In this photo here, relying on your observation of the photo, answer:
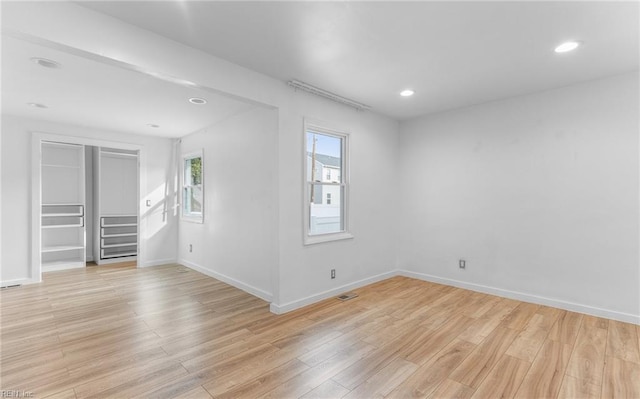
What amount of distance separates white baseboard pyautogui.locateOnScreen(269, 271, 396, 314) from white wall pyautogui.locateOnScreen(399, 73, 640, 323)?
0.73 meters

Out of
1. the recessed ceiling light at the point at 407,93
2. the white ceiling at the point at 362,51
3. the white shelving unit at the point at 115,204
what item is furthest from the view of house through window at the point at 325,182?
the white shelving unit at the point at 115,204

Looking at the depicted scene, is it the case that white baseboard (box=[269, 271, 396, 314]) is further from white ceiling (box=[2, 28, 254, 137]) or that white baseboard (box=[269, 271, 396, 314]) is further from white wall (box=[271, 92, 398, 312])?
white ceiling (box=[2, 28, 254, 137])

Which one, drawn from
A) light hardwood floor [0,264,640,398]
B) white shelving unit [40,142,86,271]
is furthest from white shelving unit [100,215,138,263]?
light hardwood floor [0,264,640,398]

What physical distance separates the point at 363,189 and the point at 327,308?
186cm

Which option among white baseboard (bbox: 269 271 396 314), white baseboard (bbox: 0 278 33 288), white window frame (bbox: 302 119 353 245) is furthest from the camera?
white baseboard (bbox: 0 278 33 288)

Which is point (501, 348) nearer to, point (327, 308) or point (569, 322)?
point (569, 322)

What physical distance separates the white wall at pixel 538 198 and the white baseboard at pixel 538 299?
1cm

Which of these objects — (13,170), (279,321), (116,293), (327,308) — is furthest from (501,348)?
(13,170)

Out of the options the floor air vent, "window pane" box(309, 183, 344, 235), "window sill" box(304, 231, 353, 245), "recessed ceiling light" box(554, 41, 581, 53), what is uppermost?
"recessed ceiling light" box(554, 41, 581, 53)

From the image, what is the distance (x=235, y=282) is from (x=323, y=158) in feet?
7.53

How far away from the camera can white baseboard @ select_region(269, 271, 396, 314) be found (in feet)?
11.0

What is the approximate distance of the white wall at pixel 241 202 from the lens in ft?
12.5

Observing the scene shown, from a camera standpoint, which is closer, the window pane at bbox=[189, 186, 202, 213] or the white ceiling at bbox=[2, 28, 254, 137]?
the white ceiling at bbox=[2, 28, 254, 137]

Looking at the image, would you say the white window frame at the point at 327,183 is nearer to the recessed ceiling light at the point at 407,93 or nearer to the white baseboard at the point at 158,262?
the recessed ceiling light at the point at 407,93
